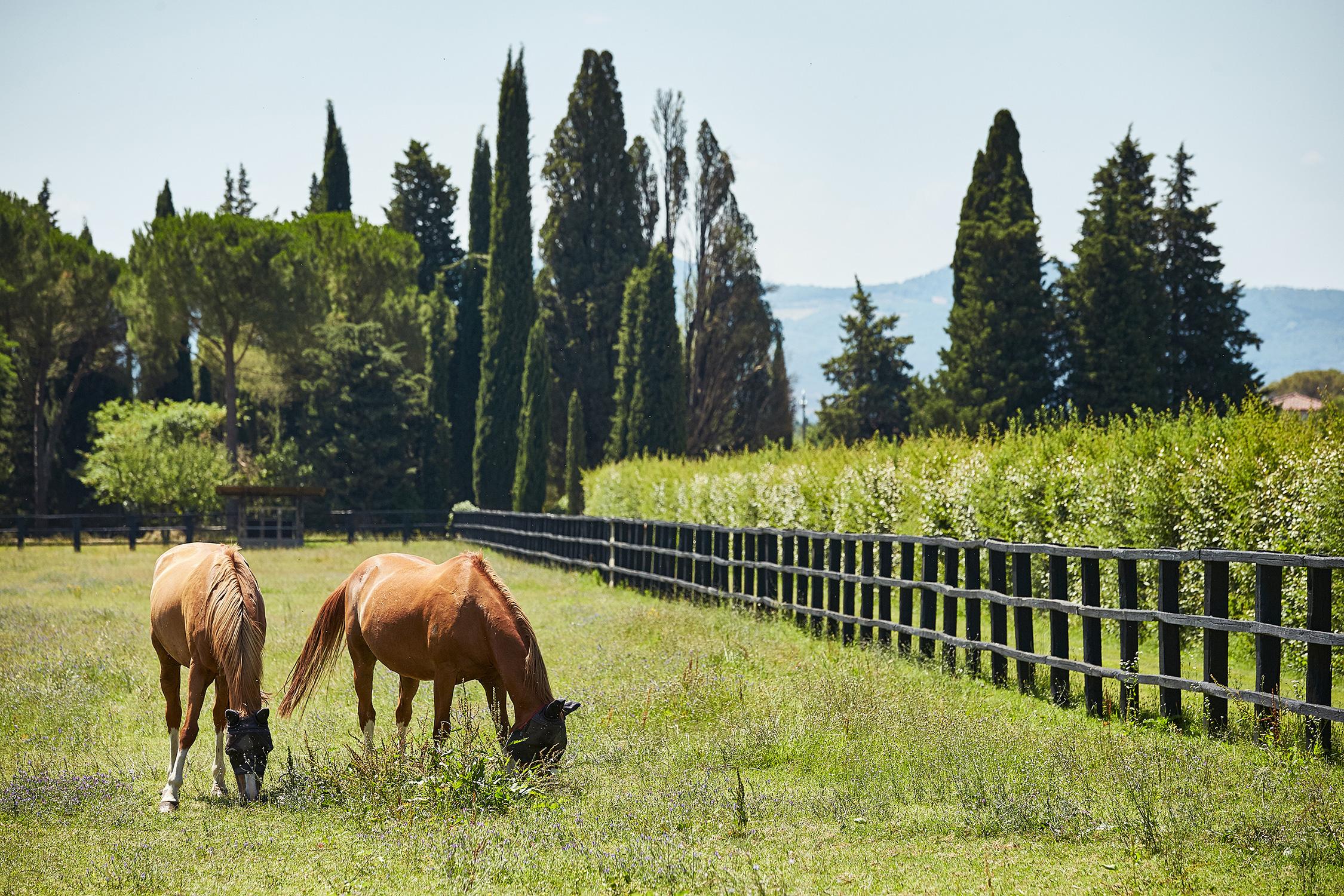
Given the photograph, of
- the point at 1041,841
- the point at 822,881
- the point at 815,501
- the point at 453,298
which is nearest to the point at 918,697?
the point at 1041,841

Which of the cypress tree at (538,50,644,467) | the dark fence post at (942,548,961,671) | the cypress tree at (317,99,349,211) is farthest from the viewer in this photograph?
the cypress tree at (317,99,349,211)

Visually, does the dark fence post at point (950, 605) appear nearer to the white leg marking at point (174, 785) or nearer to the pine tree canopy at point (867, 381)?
the white leg marking at point (174, 785)

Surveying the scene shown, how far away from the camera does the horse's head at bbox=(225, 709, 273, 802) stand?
6484mm

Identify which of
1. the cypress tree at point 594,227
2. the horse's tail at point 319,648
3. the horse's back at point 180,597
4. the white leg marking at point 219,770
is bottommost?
the white leg marking at point 219,770

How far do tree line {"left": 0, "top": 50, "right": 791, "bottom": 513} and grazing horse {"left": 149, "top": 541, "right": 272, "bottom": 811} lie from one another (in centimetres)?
3382

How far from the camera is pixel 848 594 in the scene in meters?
12.5

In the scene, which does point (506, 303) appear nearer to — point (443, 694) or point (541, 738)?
point (443, 694)

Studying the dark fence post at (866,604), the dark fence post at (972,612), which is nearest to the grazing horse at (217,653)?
the dark fence post at (972,612)

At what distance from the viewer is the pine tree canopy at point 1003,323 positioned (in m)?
35.6

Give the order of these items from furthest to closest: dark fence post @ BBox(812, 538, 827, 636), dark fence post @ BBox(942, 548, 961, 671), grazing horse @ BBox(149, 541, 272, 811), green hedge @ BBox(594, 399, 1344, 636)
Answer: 1. dark fence post @ BBox(812, 538, 827, 636)
2. dark fence post @ BBox(942, 548, 961, 671)
3. green hedge @ BBox(594, 399, 1344, 636)
4. grazing horse @ BBox(149, 541, 272, 811)

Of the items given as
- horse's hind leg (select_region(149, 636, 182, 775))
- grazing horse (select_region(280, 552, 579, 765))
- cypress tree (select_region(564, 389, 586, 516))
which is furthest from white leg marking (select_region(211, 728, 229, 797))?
cypress tree (select_region(564, 389, 586, 516))

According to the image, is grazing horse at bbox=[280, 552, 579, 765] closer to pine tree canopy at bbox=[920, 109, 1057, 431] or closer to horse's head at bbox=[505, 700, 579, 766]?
horse's head at bbox=[505, 700, 579, 766]

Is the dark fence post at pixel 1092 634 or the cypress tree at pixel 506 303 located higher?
the cypress tree at pixel 506 303

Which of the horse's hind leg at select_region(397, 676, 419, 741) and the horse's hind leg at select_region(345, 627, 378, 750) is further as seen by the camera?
the horse's hind leg at select_region(345, 627, 378, 750)
